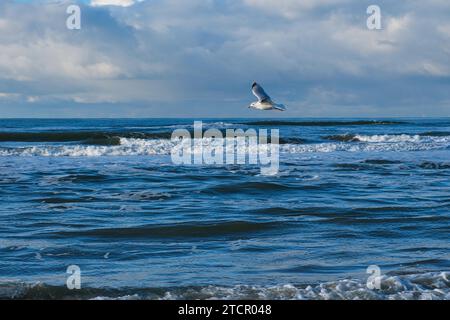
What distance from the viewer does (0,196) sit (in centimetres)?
1306

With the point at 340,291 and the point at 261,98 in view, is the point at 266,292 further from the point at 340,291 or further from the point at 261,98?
the point at 261,98

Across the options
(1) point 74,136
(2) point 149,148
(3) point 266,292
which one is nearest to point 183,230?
(3) point 266,292

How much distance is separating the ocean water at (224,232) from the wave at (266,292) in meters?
0.02

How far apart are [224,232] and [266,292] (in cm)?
310

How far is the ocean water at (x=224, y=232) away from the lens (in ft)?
22.7

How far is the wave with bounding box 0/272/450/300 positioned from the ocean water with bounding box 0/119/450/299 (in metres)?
0.02

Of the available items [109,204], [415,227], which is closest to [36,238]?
[109,204]

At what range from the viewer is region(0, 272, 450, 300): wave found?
653cm

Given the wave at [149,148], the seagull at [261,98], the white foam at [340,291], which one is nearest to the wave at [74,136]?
the wave at [149,148]

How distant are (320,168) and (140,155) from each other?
7939 mm

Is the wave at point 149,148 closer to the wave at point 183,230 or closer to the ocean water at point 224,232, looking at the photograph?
the ocean water at point 224,232

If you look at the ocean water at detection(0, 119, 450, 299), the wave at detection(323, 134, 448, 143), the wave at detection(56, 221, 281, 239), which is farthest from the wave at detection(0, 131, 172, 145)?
the wave at detection(56, 221, 281, 239)

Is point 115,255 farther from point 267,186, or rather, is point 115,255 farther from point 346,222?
point 267,186

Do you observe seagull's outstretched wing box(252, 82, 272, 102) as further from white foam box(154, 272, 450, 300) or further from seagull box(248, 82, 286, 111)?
white foam box(154, 272, 450, 300)
